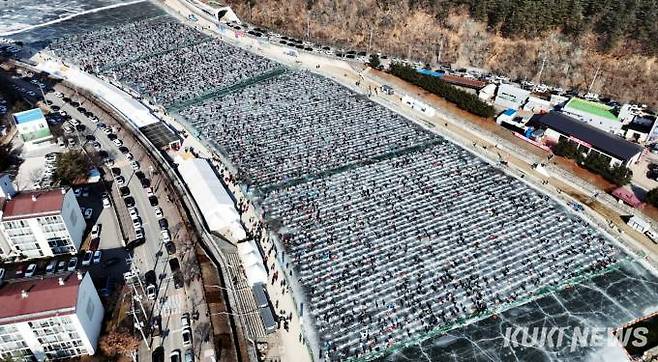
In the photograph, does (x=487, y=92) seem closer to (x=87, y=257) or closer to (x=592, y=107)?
(x=592, y=107)

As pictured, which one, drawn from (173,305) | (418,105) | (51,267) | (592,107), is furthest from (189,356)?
(592,107)

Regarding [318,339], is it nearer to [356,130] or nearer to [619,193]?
[356,130]

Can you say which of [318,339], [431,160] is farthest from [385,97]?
[318,339]

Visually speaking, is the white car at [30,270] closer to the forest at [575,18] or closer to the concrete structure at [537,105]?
the concrete structure at [537,105]

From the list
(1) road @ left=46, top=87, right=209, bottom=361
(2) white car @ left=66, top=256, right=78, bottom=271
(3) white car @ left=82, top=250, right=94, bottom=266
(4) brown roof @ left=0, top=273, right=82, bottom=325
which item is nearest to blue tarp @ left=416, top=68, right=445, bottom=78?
(1) road @ left=46, top=87, right=209, bottom=361

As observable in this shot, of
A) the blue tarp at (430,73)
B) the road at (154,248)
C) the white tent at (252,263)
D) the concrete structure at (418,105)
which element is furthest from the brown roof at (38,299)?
the blue tarp at (430,73)
